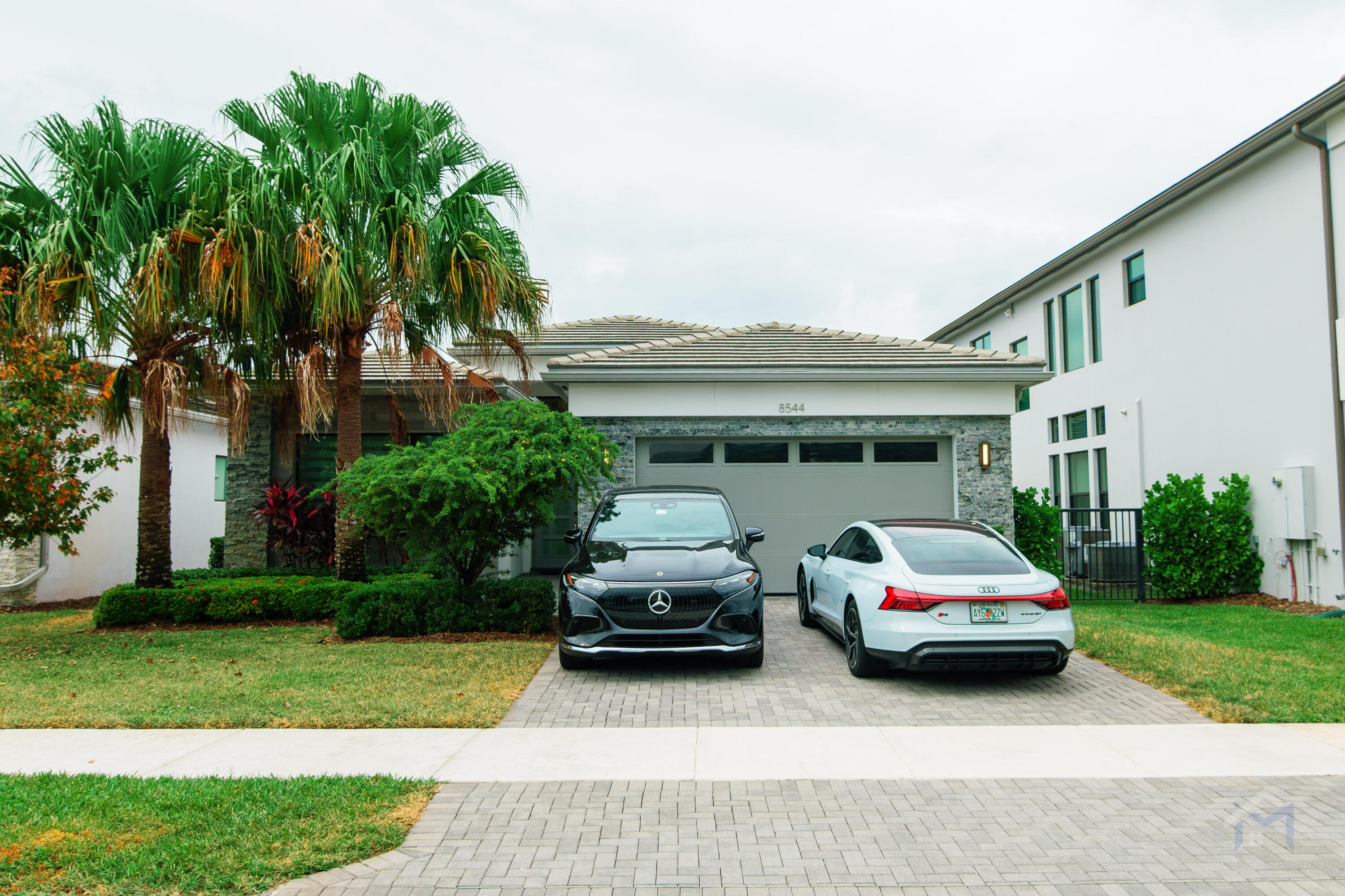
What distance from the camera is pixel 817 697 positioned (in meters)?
7.19

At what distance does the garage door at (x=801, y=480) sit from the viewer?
13.3 metres

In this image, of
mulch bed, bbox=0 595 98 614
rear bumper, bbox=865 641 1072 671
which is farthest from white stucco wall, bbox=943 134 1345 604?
mulch bed, bbox=0 595 98 614

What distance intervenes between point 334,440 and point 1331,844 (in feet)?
48.5

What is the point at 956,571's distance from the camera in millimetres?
7453

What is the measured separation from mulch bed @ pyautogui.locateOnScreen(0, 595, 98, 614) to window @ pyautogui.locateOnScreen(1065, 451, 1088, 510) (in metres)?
19.9

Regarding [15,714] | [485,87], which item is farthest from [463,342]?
[15,714]

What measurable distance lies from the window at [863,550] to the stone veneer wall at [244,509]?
10.5 meters

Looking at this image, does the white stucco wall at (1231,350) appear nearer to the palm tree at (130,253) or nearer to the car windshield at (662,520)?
the car windshield at (662,520)

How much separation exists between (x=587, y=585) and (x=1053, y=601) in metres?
4.11

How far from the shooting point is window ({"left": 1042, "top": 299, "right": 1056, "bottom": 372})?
2067cm

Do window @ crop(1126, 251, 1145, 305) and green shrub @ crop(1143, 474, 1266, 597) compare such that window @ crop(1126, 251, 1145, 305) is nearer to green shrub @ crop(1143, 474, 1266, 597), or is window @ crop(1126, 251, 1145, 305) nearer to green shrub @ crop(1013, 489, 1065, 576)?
green shrub @ crop(1143, 474, 1266, 597)

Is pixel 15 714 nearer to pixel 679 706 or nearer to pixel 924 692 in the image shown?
pixel 679 706

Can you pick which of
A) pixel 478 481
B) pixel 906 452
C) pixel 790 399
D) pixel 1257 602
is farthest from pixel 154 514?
pixel 1257 602

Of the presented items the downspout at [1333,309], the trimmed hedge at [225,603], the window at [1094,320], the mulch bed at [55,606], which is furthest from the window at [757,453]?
the mulch bed at [55,606]
